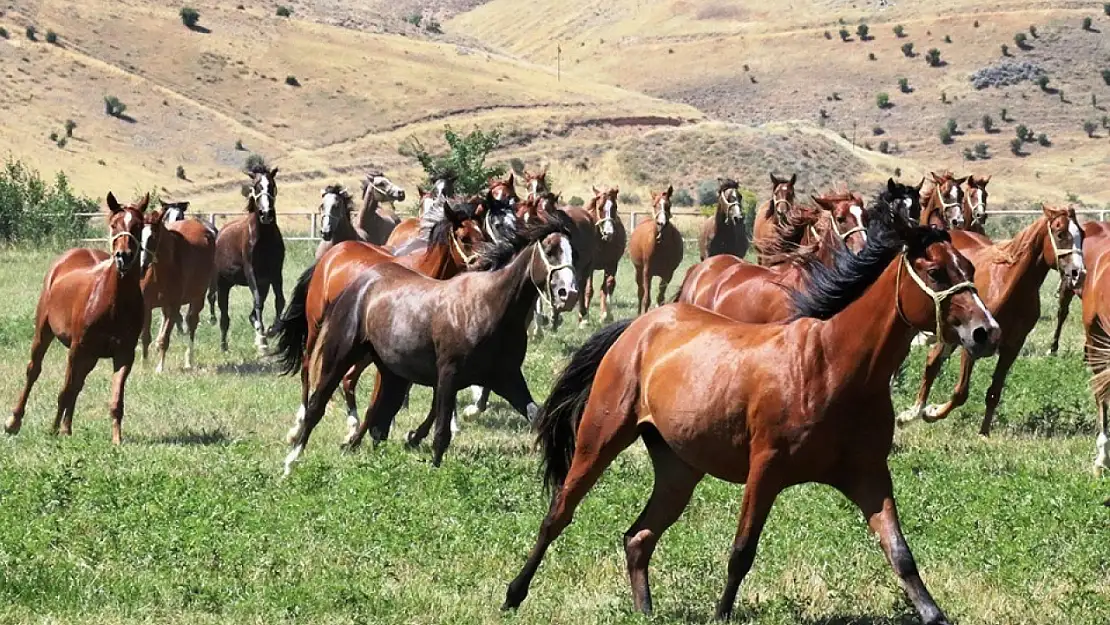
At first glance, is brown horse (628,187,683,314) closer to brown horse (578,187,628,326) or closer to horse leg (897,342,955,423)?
brown horse (578,187,628,326)

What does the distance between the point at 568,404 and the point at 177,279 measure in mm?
12795

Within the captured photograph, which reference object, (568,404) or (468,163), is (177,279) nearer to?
(568,404)

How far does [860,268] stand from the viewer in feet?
22.9

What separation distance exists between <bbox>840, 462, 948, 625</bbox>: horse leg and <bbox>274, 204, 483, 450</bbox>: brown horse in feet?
24.4

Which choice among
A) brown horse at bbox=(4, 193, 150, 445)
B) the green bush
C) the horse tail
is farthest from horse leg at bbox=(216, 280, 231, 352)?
the green bush

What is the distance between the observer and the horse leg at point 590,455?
7.52 meters

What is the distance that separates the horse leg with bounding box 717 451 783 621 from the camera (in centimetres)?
677

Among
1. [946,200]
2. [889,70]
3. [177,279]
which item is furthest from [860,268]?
[889,70]

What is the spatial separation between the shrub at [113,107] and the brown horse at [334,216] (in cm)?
6680

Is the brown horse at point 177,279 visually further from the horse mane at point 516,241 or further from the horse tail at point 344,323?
the horse mane at point 516,241

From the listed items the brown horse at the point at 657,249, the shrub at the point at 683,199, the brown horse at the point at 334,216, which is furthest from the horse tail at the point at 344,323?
the shrub at the point at 683,199

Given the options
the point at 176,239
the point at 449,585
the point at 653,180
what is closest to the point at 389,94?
the point at 653,180

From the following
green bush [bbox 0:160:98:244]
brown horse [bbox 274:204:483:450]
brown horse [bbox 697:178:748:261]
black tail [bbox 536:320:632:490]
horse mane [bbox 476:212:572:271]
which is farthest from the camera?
green bush [bbox 0:160:98:244]

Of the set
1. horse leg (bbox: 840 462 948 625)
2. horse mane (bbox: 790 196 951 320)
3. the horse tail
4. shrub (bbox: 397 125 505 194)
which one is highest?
horse mane (bbox: 790 196 951 320)
